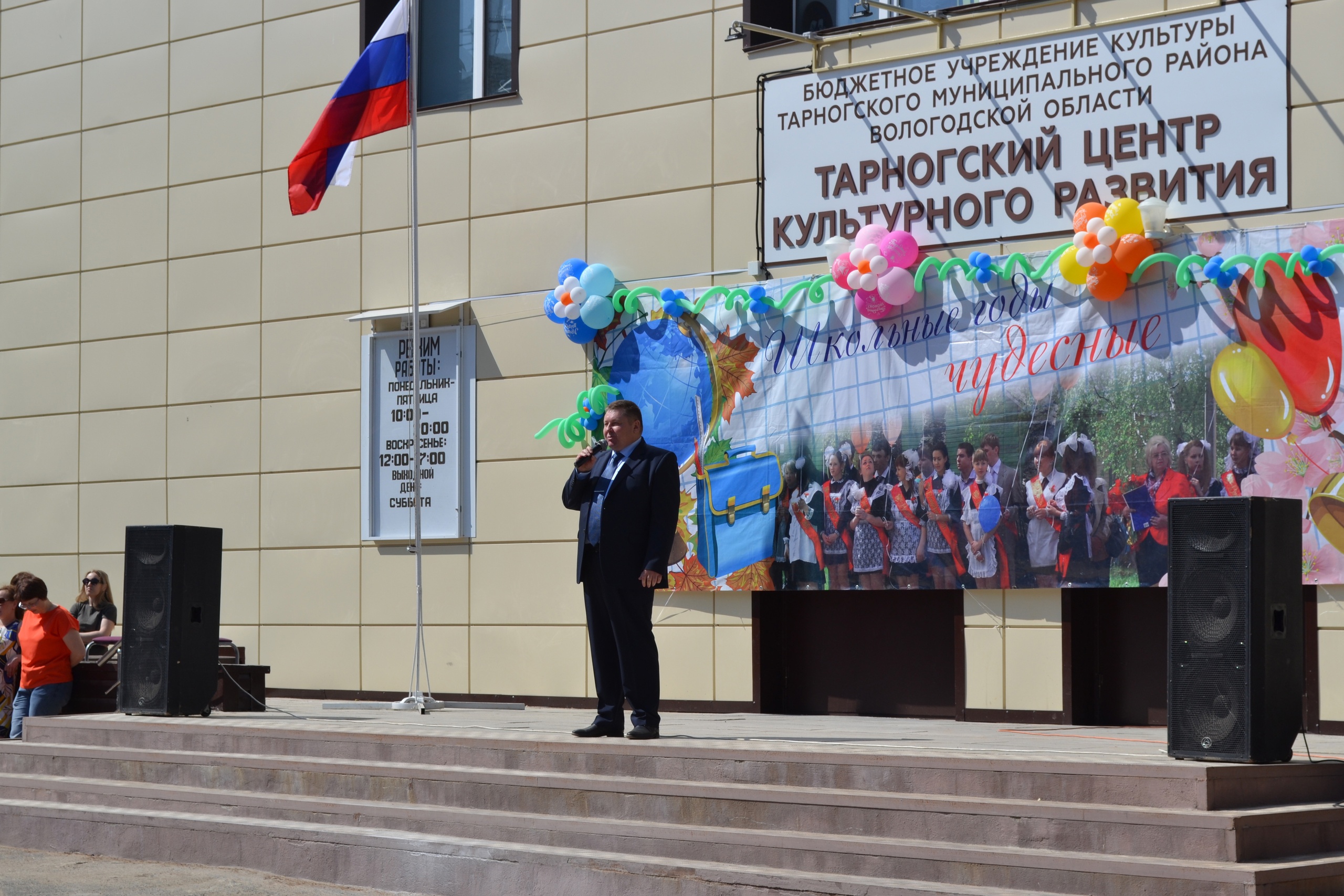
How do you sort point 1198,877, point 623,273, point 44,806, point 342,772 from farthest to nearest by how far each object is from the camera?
1. point 623,273
2. point 44,806
3. point 342,772
4. point 1198,877

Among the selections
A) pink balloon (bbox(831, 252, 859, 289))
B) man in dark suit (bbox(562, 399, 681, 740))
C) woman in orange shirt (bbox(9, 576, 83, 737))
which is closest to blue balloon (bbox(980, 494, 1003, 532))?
pink balloon (bbox(831, 252, 859, 289))

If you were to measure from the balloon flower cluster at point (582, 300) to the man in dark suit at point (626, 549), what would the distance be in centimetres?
443

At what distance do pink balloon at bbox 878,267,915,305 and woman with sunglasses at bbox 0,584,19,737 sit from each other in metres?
7.00

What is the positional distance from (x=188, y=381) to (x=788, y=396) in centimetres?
663

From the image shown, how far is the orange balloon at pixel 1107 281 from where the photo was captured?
10883 mm

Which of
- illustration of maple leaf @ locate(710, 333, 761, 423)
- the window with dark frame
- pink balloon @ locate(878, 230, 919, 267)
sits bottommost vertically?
illustration of maple leaf @ locate(710, 333, 761, 423)

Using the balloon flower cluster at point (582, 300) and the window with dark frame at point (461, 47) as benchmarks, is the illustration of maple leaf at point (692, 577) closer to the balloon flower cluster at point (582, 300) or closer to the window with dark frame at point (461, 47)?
the balloon flower cluster at point (582, 300)

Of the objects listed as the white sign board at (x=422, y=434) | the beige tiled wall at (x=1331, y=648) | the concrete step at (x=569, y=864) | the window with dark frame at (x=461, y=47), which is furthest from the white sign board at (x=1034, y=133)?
the concrete step at (x=569, y=864)

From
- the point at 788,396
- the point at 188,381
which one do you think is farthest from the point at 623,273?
the point at 188,381

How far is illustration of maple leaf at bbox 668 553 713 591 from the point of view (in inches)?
502

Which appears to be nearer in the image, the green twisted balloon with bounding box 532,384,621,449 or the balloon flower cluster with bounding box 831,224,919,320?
the balloon flower cluster with bounding box 831,224,919,320

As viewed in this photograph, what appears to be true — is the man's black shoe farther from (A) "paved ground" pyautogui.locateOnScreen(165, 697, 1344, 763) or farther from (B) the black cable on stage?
(B) the black cable on stage

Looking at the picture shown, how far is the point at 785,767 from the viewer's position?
7973mm

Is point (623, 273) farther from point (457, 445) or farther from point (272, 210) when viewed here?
point (272, 210)
